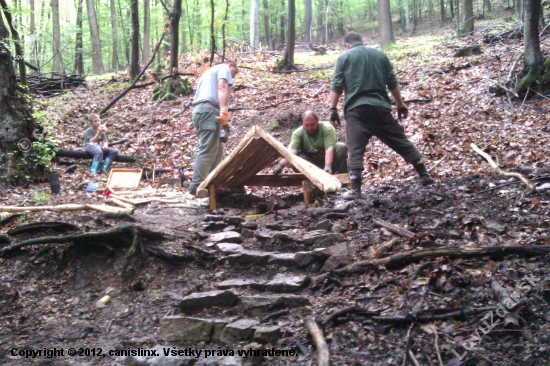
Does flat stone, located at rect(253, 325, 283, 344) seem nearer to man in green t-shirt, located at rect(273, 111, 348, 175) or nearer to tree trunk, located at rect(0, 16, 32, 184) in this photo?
man in green t-shirt, located at rect(273, 111, 348, 175)

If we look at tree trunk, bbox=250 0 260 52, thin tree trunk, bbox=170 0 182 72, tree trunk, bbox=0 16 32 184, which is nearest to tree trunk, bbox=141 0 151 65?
tree trunk, bbox=250 0 260 52

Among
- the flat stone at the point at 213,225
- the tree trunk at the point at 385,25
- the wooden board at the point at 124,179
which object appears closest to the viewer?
the flat stone at the point at 213,225

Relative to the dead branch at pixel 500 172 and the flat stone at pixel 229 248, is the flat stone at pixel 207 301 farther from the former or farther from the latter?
the dead branch at pixel 500 172

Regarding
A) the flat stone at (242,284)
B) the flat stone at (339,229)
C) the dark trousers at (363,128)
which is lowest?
the flat stone at (242,284)

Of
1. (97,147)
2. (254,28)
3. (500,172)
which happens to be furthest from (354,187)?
(254,28)

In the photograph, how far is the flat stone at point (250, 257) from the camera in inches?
177

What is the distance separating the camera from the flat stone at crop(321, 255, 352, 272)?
164 inches

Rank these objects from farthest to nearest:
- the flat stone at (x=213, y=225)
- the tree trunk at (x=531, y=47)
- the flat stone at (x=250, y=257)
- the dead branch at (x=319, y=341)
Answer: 1. the tree trunk at (x=531, y=47)
2. the flat stone at (x=213, y=225)
3. the flat stone at (x=250, y=257)
4. the dead branch at (x=319, y=341)

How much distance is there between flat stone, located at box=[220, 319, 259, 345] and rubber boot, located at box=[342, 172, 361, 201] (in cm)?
293

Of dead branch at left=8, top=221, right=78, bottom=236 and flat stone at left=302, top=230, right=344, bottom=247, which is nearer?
flat stone at left=302, top=230, right=344, bottom=247

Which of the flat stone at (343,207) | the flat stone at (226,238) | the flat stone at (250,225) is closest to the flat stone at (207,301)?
the flat stone at (226,238)

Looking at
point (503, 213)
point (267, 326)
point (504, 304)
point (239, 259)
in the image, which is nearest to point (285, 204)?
point (239, 259)

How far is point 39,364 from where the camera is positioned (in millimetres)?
3422

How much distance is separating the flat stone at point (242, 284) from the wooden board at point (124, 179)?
207 inches
